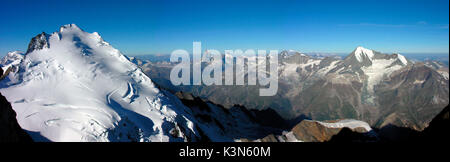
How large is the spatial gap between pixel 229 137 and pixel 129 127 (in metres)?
49.2

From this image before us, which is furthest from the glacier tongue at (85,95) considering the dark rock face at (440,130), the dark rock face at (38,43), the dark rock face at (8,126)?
the dark rock face at (440,130)

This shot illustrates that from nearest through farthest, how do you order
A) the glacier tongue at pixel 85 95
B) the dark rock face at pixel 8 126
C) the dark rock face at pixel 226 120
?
the dark rock face at pixel 8 126, the glacier tongue at pixel 85 95, the dark rock face at pixel 226 120

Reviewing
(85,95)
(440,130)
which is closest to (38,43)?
(85,95)

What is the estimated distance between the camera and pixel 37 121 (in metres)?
35.1

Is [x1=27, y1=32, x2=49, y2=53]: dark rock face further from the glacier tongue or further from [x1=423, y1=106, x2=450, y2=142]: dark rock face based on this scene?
[x1=423, y1=106, x2=450, y2=142]: dark rock face

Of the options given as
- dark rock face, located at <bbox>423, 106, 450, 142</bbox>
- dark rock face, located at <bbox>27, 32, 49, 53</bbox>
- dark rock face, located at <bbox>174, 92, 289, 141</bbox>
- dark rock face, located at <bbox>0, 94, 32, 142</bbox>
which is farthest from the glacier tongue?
dark rock face, located at <bbox>423, 106, 450, 142</bbox>

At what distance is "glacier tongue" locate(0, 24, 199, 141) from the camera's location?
36000 millimetres

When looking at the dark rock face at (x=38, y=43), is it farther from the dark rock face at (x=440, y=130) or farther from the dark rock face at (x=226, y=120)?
the dark rock face at (x=440, y=130)

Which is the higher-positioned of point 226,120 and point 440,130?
point 440,130

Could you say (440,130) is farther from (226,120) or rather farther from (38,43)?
(226,120)

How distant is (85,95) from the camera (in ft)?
140

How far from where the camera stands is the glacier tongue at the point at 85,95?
118ft

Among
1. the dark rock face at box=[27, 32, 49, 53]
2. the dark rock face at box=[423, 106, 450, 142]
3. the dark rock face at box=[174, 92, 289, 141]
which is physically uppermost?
the dark rock face at box=[27, 32, 49, 53]

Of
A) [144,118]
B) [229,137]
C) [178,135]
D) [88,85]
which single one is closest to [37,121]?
[88,85]
